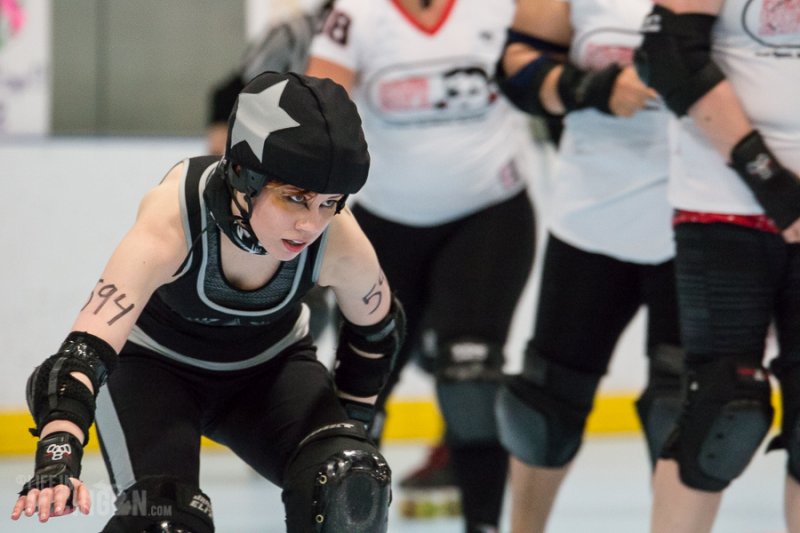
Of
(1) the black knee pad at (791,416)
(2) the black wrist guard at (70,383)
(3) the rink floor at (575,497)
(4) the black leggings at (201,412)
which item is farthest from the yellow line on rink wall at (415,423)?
(2) the black wrist guard at (70,383)

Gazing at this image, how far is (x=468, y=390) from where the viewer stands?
3.55 metres

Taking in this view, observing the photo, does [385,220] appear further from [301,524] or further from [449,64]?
[301,524]

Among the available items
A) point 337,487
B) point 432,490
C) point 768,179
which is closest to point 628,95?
point 768,179

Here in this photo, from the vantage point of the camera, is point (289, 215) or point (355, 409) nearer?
point (289, 215)

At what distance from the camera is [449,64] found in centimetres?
379

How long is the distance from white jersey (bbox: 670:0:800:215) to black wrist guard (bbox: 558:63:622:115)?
17.8 inches

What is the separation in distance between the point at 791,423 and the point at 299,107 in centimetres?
108

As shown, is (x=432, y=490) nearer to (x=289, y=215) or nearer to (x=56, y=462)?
(x=289, y=215)

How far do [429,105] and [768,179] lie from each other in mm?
1325

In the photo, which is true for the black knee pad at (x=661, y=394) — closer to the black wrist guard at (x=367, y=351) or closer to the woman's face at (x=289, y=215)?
A: the black wrist guard at (x=367, y=351)

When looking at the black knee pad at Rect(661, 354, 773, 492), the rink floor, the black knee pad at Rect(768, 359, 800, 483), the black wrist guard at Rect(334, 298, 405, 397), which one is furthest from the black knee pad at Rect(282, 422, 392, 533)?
the rink floor

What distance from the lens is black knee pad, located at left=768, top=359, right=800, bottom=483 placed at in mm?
2611

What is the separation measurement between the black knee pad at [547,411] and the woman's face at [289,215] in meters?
1.13

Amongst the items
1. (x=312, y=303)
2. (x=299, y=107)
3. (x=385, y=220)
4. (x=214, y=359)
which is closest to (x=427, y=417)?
(x=312, y=303)
